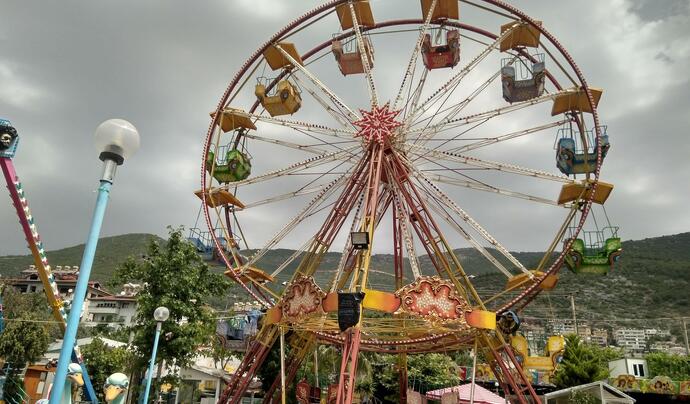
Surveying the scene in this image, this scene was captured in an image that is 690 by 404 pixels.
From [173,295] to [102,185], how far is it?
17651 millimetres

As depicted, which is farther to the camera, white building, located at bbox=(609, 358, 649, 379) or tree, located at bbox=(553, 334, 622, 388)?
white building, located at bbox=(609, 358, 649, 379)

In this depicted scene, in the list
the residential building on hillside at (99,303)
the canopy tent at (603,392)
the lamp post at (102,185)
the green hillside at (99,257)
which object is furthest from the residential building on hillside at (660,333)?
the lamp post at (102,185)

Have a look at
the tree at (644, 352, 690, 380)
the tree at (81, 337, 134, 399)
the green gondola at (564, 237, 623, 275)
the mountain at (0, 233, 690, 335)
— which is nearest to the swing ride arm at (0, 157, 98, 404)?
the green gondola at (564, 237, 623, 275)

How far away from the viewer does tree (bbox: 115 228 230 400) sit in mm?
21344

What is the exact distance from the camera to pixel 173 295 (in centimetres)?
2197

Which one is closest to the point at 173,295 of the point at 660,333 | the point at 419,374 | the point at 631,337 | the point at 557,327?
the point at 419,374

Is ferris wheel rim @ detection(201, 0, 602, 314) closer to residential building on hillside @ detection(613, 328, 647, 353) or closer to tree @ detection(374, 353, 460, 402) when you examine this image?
tree @ detection(374, 353, 460, 402)

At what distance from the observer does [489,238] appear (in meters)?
15.9

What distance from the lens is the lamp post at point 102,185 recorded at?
5.11m

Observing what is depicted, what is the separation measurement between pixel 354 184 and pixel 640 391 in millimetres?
20368

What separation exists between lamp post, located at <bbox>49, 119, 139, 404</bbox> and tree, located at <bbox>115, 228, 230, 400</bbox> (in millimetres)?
16785

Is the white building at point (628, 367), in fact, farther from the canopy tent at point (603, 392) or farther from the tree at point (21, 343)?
the tree at point (21, 343)

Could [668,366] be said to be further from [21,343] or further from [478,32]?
[21,343]

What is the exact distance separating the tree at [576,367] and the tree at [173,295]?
1884 centimetres
